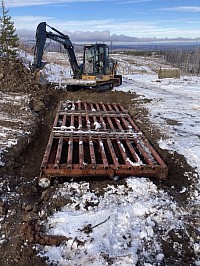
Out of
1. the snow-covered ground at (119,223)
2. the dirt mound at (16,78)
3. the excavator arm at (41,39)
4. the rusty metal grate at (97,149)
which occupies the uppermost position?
the excavator arm at (41,39)

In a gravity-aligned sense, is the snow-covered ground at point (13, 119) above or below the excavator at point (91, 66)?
below

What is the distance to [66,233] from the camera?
4.10 m

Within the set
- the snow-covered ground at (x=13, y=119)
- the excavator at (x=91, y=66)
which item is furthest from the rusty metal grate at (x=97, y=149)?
the excavator at (x=91, y=66)

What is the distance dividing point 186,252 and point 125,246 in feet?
2.69

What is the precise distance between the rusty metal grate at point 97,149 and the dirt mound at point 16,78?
9.71 feet

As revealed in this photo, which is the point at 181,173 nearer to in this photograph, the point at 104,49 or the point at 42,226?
the point at 42,226

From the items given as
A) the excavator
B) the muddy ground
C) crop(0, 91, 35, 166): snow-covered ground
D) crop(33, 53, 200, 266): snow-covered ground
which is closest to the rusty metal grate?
the muddy ground

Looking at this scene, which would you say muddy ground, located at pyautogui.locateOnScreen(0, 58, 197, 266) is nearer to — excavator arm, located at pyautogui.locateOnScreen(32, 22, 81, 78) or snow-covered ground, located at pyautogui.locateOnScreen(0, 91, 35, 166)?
snow-covered ground, located at pyautogui.locateOnScreen(0, 91, 35, 166)

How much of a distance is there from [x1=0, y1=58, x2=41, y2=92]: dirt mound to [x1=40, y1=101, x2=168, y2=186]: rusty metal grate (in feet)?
9.71

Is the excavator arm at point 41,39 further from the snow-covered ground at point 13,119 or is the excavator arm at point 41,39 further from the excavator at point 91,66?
the snow-covered ground at point 13,119

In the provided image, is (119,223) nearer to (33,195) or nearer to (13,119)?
(33,195)

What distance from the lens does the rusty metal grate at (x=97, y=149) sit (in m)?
5.66

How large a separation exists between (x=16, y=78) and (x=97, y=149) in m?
8.37

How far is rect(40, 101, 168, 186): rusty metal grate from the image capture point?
5.66 meters
